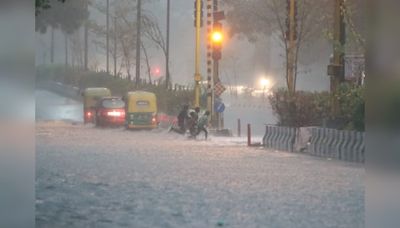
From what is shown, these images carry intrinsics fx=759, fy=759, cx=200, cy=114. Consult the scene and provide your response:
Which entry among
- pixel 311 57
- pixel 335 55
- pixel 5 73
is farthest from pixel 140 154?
pixel 311 57

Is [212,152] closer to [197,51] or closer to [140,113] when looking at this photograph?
[197,51]

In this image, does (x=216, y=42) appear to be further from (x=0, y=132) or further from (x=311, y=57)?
(x=311, y=57)

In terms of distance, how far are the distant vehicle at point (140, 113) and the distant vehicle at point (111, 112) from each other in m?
0.79

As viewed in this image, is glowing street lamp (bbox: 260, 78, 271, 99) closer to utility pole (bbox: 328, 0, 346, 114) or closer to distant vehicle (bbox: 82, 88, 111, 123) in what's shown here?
distant vehicle (bbox: 82, 88, 111, 123)

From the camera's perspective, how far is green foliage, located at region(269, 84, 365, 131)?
822 inches

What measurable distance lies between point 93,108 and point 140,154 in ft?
63.0

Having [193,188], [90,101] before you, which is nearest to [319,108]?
[193,188]

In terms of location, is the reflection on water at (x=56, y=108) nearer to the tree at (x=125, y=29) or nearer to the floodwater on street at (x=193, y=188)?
the tree at (x=125, y=29)

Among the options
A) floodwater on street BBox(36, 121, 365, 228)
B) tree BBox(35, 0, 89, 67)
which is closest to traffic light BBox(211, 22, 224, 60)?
tree BBox(35, 0, 89, 67)

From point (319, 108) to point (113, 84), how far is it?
3574 cm

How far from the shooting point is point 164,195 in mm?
13180

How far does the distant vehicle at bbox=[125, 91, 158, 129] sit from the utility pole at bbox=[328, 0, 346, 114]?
49.9 ft

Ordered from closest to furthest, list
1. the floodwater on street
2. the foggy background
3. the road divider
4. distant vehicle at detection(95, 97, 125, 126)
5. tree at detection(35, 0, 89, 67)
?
the floodwater on street → the road divider → tree at detection(35, 0, 89, 67) → distant vehicle at detection(95, 97, 125, 126) → the foggy background

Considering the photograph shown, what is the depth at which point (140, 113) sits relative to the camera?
35.5m
